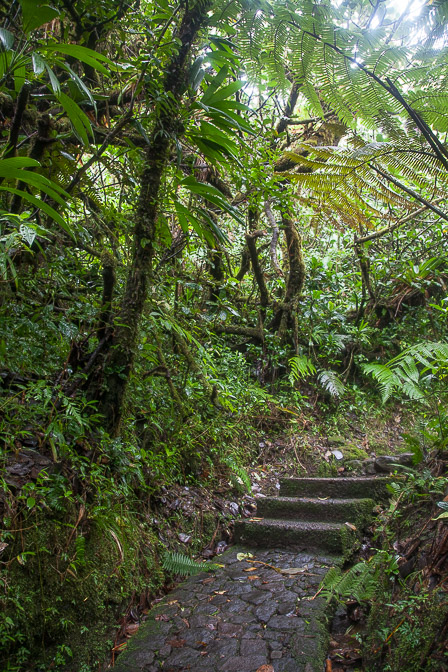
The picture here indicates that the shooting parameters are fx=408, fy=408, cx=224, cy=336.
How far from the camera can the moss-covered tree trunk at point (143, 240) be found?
246cm

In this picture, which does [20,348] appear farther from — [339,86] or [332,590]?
[339,86]

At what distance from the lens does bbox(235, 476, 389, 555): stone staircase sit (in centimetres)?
324

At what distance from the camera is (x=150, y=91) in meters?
2.32

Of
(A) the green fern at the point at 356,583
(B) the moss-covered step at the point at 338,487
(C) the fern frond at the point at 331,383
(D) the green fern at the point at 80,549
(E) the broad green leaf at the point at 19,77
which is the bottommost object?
(A) the green fern at the point at 356,583

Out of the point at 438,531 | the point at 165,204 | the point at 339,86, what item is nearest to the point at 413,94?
the point at 339,86

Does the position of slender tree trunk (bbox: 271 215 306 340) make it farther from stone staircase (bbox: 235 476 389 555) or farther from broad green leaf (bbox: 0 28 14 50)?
broad green leaf (bbox: 0 28 14 50)

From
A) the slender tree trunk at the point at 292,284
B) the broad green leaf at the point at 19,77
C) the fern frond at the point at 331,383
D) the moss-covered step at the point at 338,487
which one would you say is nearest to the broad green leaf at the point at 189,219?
the broad green leaf at the point at 19,77

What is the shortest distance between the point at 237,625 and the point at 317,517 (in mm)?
1498

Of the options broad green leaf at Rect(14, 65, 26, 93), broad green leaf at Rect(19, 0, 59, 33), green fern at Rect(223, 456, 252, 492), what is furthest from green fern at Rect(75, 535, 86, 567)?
broad green leaf at Rect(19, 0, 59, 33)

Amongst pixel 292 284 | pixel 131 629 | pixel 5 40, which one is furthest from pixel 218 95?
pixel 292 284

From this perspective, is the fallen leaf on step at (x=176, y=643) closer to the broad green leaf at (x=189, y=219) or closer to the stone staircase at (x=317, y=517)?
the stone staircase at (x=317, y=517)

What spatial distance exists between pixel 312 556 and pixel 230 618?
1005 millimetres

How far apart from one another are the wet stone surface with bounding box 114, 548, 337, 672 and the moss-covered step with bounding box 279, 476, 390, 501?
100 centimetres

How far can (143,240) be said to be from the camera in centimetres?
257
